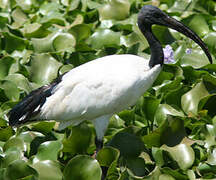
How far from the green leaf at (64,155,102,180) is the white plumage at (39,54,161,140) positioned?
0.60 m

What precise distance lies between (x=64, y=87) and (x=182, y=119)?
92cm

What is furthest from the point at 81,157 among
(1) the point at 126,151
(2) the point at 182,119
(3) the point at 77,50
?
(3) the point at 77,50

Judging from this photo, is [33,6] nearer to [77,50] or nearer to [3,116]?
[77,50]

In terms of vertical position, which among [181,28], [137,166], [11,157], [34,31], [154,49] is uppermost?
[181,28]

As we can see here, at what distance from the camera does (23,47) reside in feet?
20.4

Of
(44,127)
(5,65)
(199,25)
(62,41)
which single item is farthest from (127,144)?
(199,25)

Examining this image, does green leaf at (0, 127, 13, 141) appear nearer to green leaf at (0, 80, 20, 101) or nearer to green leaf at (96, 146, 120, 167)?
green leaf at (0, 80, 20, 101)

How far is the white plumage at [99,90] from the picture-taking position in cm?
450

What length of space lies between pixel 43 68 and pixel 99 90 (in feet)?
3.63

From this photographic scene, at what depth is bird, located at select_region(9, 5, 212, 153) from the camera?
452 centimetres

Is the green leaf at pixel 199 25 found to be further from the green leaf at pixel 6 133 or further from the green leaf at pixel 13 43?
the green leaf at pixel 6 133

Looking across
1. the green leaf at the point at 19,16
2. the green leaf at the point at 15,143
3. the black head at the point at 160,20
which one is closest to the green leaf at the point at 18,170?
the green leaf at the point at 15,143

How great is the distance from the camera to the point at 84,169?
4043mm

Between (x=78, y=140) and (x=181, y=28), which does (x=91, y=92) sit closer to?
(x=78, y=140)
